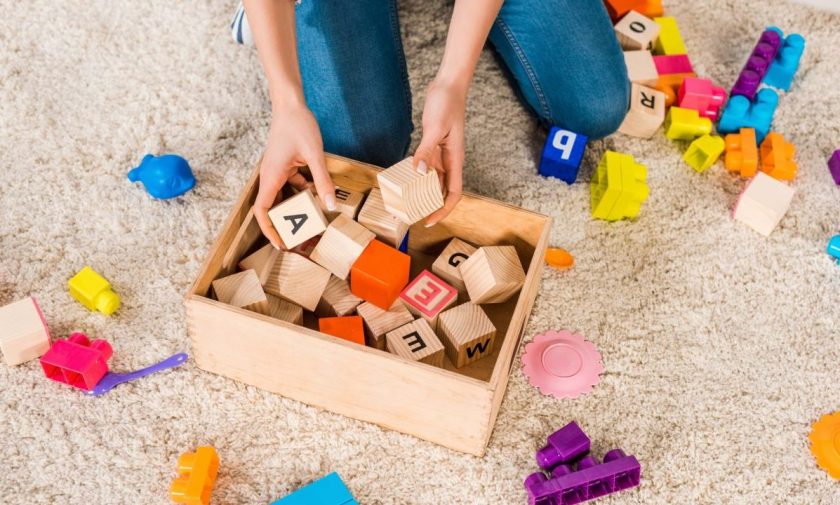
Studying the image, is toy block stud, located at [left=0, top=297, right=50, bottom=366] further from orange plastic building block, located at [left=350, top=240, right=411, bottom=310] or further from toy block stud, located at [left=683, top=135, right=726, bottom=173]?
toy block stud, located at [left=683, top=135, right=726, bottom=173]

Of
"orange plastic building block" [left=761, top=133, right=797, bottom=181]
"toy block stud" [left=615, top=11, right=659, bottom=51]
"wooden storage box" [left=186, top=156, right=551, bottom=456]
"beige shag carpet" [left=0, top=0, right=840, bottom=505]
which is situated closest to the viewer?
"wooden storage box" [left=186, top=156, right=551, bottom=456]

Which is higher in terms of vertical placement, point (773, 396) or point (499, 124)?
point (499, 124)

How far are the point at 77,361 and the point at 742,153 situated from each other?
1063 mm

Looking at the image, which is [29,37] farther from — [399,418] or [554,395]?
[554,395]

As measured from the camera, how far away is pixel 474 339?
111cm

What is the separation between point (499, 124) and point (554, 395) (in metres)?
0.51

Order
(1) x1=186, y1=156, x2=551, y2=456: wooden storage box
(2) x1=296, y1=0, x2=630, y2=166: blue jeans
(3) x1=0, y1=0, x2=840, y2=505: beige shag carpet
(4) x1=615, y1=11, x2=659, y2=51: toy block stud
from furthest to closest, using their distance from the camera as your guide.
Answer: (4) x1=615, y1=11, x2=659, y2=51: toy block stud < (2) x1=296, y1=0, x2=630, y2=166: blue jeans < (3) x1=0, y1=0, x2=840, y2=505: beige shag carpet < (1) x1=186, y1=156, x2=551, y2=456: wooden storage box

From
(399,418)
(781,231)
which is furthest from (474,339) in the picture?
(781,231)

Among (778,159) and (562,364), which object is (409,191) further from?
(778,159)

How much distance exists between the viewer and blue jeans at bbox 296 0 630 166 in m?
1.28

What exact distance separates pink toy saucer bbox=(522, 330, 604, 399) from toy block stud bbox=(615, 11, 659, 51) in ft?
1.95

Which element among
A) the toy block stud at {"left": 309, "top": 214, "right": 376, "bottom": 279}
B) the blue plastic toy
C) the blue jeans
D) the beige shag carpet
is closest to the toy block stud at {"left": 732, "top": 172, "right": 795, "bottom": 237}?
the beige shag carpet

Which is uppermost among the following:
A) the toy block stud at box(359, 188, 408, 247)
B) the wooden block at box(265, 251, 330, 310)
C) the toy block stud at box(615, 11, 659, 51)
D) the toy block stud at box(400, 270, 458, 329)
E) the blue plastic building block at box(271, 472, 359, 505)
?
the toy block stud at box(359, 188, 408, 247)

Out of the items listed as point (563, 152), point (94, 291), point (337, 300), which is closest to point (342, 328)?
point (337, 300)
